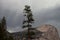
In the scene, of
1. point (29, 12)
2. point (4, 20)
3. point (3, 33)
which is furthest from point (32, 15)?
point (3, 33)

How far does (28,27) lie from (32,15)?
416cm

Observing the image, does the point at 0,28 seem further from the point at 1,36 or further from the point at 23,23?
the point at 23,23

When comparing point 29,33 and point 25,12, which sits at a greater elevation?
point 25,12

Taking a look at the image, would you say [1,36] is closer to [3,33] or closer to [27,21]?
[3,33]

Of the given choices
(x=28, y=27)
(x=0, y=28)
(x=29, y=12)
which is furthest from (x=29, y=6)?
(x=0, y=28)

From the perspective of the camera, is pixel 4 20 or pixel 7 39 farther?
pixel 4 20

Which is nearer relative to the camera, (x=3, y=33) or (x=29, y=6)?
(x=3, y=33)

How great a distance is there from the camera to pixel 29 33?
72.4 meters

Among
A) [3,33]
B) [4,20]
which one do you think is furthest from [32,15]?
[3,33]

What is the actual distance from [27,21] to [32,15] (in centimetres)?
372

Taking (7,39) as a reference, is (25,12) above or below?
above

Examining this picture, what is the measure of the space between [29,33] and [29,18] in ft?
13.8

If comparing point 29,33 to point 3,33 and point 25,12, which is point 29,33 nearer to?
point 25,12

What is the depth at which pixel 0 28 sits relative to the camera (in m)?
58.7
